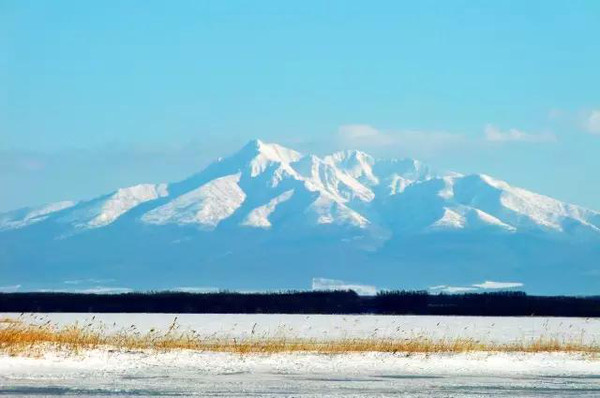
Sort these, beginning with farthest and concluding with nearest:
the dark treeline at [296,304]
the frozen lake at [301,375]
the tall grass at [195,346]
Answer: the dark treeline at [296,304]
the tall grass at [195,346]
the frozen lake at [301,375]

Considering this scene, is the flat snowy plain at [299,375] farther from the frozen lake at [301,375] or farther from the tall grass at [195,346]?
the tall grass at [195,346]

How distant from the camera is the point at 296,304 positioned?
89125 mm

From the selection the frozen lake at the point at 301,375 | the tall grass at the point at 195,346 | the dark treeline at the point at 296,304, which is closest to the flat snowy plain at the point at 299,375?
the frozen lake at the point at 301,375

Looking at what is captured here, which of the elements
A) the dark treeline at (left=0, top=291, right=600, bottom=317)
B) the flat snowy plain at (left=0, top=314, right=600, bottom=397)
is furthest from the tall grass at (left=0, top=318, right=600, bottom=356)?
the dark treeline at (left=0, top=291, right=600, bottom=317)

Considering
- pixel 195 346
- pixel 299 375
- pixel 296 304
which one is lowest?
pixel 299 375

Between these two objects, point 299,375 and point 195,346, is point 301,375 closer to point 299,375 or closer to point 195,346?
point 299,375

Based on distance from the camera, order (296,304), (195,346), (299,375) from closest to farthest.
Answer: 1. (299,375)
2. (195,346)
3. (296,304)

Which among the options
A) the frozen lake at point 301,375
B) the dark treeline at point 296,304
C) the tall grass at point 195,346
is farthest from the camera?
the dark treeline at point 296,304

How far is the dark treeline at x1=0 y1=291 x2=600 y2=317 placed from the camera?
83312 mm

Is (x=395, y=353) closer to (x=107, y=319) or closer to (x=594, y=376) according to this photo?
(x=594, y=376)

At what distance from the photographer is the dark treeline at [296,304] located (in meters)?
83.3

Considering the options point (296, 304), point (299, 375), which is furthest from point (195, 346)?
point (296, 304)

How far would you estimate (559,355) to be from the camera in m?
35.1

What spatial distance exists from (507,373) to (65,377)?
37.9 feet
